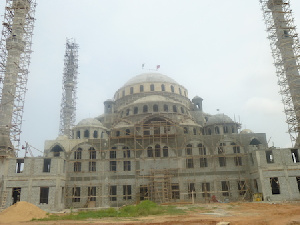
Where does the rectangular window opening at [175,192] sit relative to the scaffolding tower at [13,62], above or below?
below

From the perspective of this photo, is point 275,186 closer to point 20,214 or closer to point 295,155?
point 295,155

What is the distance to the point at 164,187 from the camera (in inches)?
1198

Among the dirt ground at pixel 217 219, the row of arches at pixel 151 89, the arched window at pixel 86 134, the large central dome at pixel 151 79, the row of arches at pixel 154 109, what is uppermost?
the large central dome at pixel 151 79

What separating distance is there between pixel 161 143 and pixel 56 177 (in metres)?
12.4

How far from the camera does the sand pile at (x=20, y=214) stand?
18303 millimetres

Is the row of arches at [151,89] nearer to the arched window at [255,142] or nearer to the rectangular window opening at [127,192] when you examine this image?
the arched window at [255,142]

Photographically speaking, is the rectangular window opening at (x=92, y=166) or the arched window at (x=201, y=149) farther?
the arched window at (x=201, y=149)

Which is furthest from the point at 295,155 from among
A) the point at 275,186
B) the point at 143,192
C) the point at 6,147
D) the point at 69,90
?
the point at 69,90

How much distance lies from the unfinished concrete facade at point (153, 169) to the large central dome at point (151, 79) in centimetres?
1086

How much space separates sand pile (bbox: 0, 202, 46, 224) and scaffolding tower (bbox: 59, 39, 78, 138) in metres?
32.5

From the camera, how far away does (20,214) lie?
752 inches

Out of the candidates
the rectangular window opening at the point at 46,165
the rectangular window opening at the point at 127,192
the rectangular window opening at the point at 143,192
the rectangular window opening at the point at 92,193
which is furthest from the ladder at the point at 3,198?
the rectangular window opening at the point at 143,192

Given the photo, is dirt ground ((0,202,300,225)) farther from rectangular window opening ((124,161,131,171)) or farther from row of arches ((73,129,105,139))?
row of arches ((73,129,105,139))

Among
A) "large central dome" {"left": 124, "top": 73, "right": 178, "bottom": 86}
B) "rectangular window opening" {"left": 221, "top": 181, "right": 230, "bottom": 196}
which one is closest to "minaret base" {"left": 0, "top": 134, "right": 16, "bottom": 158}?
"large central dome" {"left": 124, "top": 73, "right": 178, "bottom": 86}
